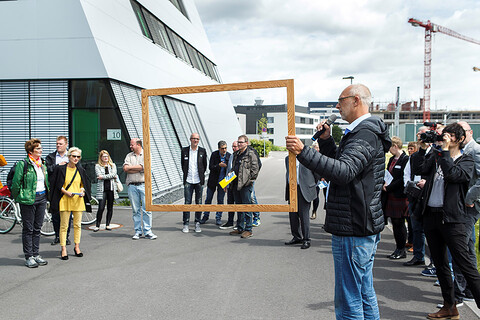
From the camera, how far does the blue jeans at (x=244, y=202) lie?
789 centimetres

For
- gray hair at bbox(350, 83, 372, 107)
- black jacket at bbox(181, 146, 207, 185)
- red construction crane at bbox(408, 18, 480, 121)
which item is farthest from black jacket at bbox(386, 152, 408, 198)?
red construction crane at bbox(408, 18, 480, 121)

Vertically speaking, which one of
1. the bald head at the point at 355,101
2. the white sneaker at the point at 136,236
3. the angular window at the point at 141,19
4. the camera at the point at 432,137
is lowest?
the white sneaker at the point at 136,236

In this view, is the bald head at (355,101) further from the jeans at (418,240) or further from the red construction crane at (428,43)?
the red construction crane at (428,43)

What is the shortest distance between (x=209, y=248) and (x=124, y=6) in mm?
10284

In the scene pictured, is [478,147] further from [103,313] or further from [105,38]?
[105,38]

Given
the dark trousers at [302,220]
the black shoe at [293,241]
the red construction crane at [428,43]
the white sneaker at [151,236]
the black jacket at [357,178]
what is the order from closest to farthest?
the black jacket at [357,178]
the dark trousers at [302,220]
the black shoe at [293,241]
the white sneaker at [151,236]
the red construction crane at [428,43]

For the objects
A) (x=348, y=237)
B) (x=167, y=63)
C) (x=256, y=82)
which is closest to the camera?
(x=348, y=237)

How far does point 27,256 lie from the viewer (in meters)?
6.21

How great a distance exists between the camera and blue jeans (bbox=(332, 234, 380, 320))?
297 centimetres

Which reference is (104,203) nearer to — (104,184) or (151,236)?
(104,184)

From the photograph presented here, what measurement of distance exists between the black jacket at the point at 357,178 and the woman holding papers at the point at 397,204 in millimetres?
4031

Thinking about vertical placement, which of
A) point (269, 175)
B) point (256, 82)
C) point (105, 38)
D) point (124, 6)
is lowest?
point (269, 175)

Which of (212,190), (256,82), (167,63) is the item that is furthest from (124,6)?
(256,82)

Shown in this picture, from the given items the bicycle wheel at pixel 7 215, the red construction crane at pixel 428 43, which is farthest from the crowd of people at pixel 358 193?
the red construction crane at pixel 428 43
